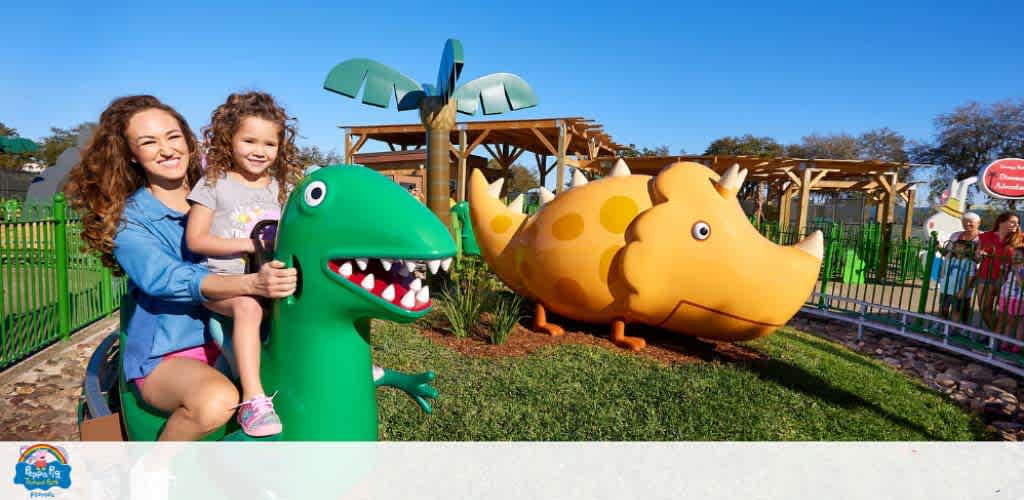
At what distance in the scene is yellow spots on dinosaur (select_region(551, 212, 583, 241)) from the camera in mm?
4852

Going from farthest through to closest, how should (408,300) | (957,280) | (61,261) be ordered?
(957,280)
(61,261)
(408,300)

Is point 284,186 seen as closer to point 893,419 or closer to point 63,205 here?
point 893,419

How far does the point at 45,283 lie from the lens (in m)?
5.38

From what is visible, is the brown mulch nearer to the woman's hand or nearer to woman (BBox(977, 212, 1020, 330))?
woman (BBox(977, 212, 1020, 330))

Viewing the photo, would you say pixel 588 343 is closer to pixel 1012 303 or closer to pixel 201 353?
pixel 201 353

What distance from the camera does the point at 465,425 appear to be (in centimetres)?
344

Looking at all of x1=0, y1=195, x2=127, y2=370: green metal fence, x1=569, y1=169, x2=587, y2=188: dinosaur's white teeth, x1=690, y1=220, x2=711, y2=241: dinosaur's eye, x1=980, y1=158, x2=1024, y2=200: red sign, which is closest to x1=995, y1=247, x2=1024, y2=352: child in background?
x1=980, y1=158, x2=1024, y2=200: red sign

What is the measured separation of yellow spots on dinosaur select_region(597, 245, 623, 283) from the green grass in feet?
2.43

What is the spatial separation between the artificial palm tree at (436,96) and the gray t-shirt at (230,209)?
5.53 meters

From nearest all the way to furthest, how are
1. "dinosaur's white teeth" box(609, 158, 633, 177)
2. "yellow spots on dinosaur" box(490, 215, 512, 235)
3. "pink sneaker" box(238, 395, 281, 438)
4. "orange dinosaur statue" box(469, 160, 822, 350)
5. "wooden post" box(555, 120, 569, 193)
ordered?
"pink sneaker" box(238, 395, 281, 438) → "orange dinosaur statue" box(469, 160, 822, 350) → "dinosaur's white teeth" box(609, 158, 633, 177) → "yellow spots on dinosaur" box(490, 215, 512, 235) → "wooden post" box(555, 120, 569, 193)

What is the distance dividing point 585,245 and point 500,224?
115 centimetres

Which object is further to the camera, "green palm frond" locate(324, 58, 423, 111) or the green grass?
"green palm frond" locate(324, 58, 423, 111)
